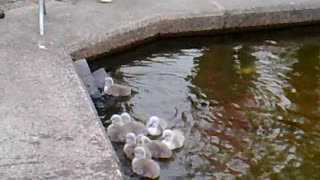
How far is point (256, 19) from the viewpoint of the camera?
→ 19.7ft

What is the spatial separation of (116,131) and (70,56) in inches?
39.9

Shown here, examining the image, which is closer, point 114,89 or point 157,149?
point 157,149

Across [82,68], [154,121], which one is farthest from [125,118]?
[82,68]

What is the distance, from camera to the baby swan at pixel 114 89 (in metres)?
4.73

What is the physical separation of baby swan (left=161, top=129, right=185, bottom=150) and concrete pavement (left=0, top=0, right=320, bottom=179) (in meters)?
0.51

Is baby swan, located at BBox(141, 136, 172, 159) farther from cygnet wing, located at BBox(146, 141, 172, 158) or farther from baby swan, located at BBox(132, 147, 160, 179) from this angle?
baby swan, located at BBox(132, 147, 160, 179)

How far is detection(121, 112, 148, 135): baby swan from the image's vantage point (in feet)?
13.6

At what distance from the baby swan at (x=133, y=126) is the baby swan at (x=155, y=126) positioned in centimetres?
4

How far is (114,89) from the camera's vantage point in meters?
4.73

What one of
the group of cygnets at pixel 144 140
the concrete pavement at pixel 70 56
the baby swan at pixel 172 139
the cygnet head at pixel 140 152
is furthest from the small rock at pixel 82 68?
the cygnet head at pixel 140 152

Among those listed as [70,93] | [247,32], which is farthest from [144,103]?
[247,32]

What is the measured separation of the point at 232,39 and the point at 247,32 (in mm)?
202

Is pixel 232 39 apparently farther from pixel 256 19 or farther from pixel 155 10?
pixel 155 10

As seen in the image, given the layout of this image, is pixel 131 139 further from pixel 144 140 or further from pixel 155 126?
pixel 155 126
